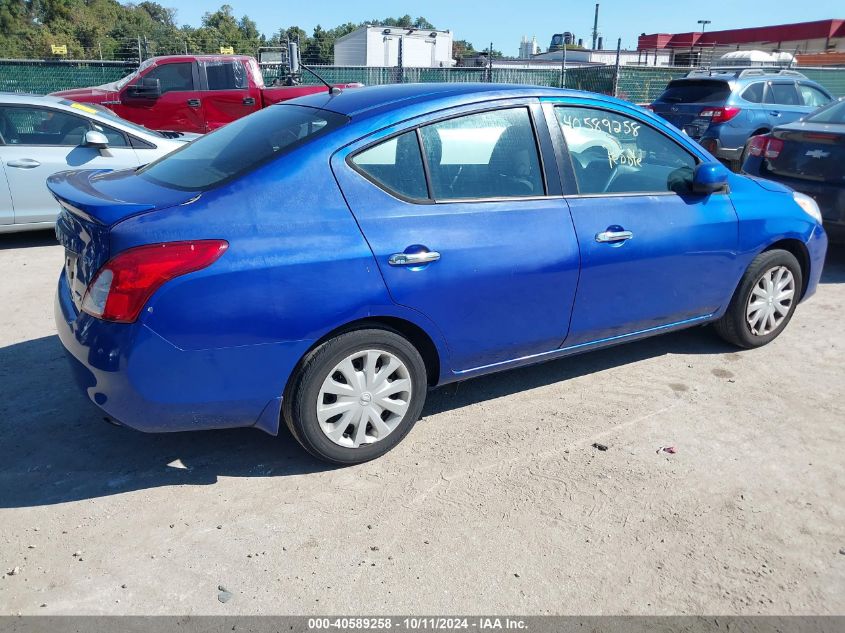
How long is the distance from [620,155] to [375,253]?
5.66 ft

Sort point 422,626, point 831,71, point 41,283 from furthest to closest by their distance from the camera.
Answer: point 831,71 → point 41,283 → point 422,626

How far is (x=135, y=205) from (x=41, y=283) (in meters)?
3.57

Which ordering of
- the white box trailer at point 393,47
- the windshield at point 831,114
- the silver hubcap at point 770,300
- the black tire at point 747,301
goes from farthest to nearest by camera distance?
the white box trailer at point 393,47, the windshield at point 831,114, the silver hubcap at point 770,300, the black tire at point 747,301

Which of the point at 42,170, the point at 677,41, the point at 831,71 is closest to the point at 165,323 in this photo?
the point at 42,170

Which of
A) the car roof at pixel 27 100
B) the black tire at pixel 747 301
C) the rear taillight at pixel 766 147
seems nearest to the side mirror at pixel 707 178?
the black tire at pixel 747 301

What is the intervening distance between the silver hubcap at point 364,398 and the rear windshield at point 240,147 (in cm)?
98

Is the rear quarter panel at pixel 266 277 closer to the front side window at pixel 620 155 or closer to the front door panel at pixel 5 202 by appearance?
the front side window at pixel 620 155

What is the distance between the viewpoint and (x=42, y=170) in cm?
681

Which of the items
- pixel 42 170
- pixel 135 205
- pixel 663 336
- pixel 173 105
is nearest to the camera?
pixel 135 205

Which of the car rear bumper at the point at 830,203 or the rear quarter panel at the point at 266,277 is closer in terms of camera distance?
the rear quarter panel at the point at 266,277

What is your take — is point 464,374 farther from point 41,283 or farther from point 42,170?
point 42,170

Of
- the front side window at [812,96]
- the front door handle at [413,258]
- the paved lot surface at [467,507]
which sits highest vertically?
the front side window at [812,96]

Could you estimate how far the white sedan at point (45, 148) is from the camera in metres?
6.77

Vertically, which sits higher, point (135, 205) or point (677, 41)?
point (677, 41)
